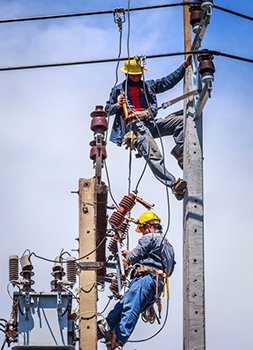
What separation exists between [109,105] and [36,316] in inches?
161

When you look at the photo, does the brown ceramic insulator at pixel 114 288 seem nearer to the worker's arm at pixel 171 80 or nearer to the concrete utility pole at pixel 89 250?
the concrete utility pole at pixel 89 250

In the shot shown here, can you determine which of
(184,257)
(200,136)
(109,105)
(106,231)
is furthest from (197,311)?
(109,105)

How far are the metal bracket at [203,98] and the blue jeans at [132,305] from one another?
2.29 metres

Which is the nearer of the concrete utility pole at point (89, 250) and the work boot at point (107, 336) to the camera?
the concrete utility pole at point (89, 250)

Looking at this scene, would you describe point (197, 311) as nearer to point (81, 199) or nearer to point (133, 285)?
point (133, 285)

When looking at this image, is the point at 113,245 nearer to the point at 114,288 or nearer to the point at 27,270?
the point at 114,288

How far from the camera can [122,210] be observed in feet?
42.3

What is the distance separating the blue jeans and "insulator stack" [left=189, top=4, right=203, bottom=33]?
3548mm

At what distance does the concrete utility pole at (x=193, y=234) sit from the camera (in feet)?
37.6

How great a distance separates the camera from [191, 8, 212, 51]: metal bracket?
12547 mm

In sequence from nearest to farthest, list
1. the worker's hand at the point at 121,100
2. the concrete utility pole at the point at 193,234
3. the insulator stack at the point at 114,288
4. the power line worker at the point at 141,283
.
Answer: the concrete utility pole at the point at 193,234, the power line worker at the point at 141,283, the insulator stack at the point at 114,288, the worker's hand at the point at 121,100

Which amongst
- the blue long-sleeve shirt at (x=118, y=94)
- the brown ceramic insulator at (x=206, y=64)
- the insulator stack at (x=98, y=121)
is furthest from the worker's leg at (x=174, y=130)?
the brown ceramic insulator at (x=206, y=64)

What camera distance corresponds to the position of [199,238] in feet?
39.0

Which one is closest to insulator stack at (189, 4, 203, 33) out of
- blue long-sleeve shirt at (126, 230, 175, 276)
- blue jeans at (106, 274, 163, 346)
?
blue long-sleeve shirt at (126, 230, 175, 276)
